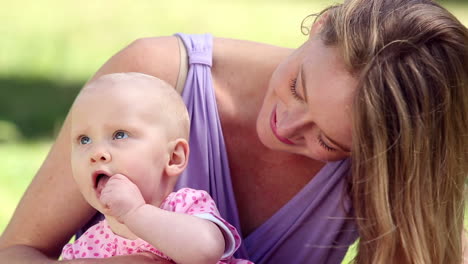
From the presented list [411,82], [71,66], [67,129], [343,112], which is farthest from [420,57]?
[71,66]

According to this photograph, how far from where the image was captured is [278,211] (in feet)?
9.40

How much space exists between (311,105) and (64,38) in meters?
6.12

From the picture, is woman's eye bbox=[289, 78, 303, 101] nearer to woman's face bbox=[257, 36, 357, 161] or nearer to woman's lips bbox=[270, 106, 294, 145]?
woman's face bbox=[257, 36, 357, 161]

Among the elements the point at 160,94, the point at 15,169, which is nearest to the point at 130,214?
the point at 160,94

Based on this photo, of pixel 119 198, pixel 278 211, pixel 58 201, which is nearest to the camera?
pixel 119 198

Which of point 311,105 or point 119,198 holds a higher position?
point 311,105

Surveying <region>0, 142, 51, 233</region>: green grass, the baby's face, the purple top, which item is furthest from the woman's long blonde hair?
<region>0, 142, 51, 233</region>: green grass

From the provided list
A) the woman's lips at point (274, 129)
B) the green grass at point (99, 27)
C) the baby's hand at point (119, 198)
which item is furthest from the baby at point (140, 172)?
the green grass at point (99, 27)

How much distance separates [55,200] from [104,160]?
54 cm

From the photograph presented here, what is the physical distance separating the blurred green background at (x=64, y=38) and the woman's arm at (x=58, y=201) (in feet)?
4.74

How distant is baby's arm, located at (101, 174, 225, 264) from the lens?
217 centimetres

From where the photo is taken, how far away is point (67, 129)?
8.86 feet

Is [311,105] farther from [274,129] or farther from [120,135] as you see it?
[120,135]

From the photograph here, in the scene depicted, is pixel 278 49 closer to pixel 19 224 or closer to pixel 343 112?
pixel 343 112
